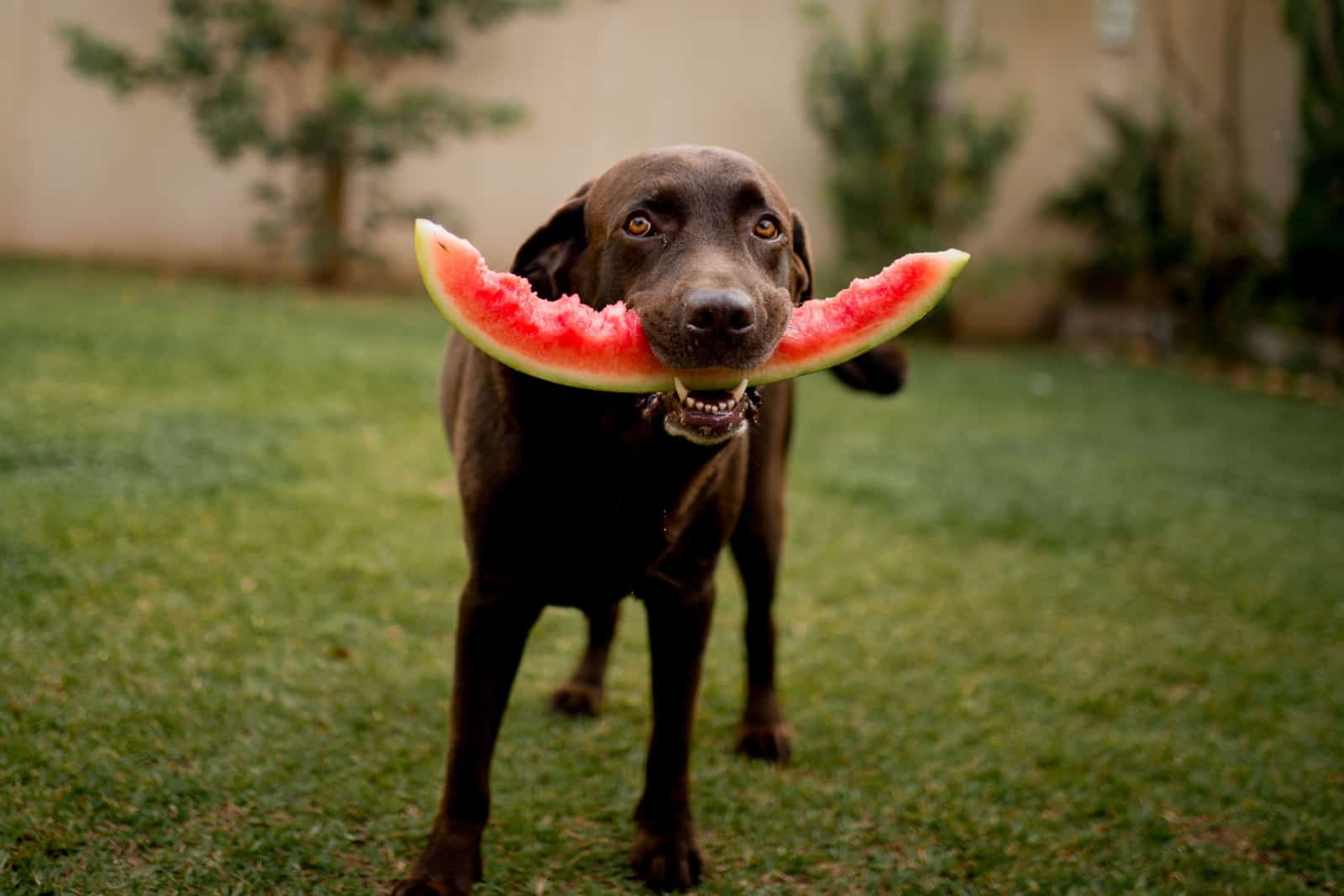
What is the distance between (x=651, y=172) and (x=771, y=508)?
3.85 feet

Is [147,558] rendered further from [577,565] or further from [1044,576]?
[1044,576]

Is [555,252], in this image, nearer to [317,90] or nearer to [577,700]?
[577,700]

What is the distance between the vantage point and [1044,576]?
5016mm

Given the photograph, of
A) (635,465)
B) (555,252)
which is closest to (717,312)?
(635,465)

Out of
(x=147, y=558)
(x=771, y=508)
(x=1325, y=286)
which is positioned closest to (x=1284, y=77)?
(x=1325, y=286)

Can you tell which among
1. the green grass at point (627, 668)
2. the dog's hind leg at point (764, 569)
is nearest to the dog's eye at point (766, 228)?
the dog's hind leg at point (764, 569)

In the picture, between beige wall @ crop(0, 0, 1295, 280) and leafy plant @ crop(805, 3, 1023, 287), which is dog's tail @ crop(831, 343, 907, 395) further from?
beige wall @ crop(0, 0, 1295, 280)

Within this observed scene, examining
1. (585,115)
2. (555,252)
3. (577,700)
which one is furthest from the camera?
(585,115)

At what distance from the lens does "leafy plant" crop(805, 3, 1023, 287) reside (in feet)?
34.1

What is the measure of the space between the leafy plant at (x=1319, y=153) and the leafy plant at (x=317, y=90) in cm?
657

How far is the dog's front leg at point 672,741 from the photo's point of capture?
264cm

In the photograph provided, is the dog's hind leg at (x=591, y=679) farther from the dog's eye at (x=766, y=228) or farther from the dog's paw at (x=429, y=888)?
the dog's eye at (x=766, y=228)

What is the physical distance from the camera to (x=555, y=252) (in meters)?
2.71

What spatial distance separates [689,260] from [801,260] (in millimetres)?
614
